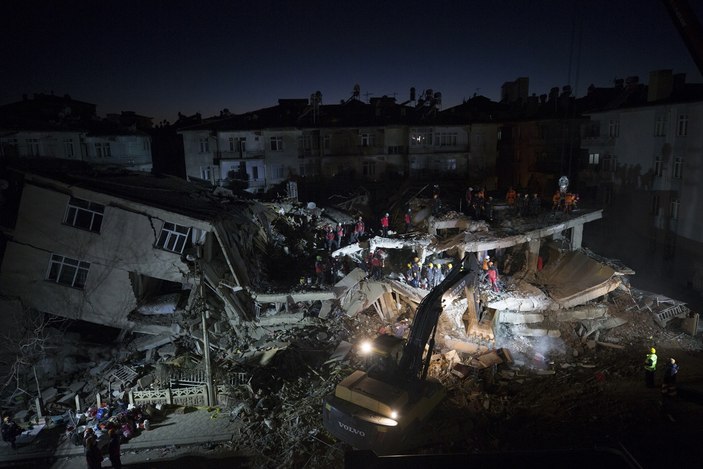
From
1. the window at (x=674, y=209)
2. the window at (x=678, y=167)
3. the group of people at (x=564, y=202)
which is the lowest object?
the window at (x=674, y=209)

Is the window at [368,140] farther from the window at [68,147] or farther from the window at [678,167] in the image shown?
the window at [68,147]

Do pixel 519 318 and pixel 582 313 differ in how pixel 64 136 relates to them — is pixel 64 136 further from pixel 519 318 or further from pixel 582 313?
pixel 582 313

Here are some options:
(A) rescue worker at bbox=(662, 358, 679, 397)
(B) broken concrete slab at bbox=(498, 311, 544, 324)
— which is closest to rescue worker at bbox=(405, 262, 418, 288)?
(B) broken concrete slab at bbox=(498, 311, 544, 324)

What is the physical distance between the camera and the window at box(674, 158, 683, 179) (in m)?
27.6

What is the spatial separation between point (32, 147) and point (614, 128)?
42.5m

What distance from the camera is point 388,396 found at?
11.4 metres

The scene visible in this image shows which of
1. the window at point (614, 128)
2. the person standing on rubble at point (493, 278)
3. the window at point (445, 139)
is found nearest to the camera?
the person standing on rubble at point (493, 278)

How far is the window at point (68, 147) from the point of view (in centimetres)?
3514

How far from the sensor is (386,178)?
42.1 metres

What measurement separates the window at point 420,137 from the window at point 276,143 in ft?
39.2

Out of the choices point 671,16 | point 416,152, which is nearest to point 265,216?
point 416,152

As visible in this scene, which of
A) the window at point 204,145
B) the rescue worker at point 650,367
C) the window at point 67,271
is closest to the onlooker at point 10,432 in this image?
the window at point 67,271

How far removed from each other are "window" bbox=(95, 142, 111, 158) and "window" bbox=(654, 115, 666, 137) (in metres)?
41.9

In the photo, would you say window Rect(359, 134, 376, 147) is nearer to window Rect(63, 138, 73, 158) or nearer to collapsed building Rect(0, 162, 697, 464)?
collapsed building Rect(0, 162, 697, 464)
